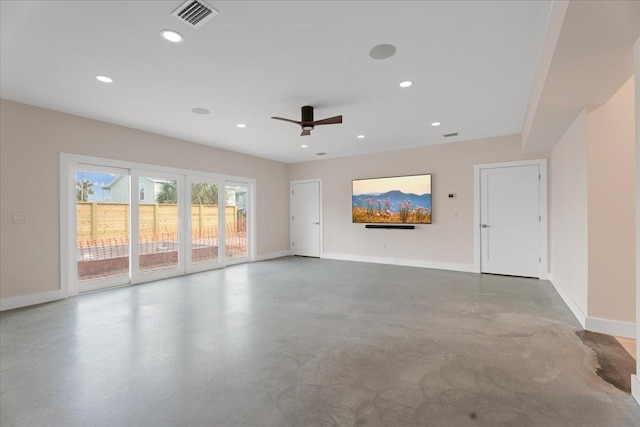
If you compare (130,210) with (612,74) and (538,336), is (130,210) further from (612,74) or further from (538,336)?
(612,74)

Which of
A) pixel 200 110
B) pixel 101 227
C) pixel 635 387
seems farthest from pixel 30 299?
pixel 635 387

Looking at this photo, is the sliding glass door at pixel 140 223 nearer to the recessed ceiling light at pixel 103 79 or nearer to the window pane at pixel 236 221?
the window pane at pixel 236 221

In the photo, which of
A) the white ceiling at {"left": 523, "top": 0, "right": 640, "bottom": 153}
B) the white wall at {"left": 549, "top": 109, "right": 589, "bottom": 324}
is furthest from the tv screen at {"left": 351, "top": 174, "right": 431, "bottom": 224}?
the white ceiling at {"left": 523, "top": 0, "right": 640, "bottom": 153}

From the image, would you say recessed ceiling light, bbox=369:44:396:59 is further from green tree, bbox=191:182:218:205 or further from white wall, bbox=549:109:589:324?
green tree, bbox=191:182:218:205

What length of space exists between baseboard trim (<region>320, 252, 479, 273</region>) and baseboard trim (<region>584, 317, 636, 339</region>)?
2.79 metres

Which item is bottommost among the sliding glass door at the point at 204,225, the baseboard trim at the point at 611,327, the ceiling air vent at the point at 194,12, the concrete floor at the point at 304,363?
the concrete floor at the point at 304,363

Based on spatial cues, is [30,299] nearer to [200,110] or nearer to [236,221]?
[200,110]

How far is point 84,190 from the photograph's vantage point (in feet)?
15.1

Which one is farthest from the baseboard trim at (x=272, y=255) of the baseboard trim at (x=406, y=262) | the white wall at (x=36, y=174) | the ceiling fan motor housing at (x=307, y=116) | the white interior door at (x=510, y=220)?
the white interior door at (x=510, y=220)

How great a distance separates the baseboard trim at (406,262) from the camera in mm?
5918

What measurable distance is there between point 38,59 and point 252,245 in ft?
17.3

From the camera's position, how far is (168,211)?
5684 millimetres

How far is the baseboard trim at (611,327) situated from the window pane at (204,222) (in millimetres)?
6306

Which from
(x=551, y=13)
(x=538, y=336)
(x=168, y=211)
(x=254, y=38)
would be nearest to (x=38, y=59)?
(x=254, y=38)
